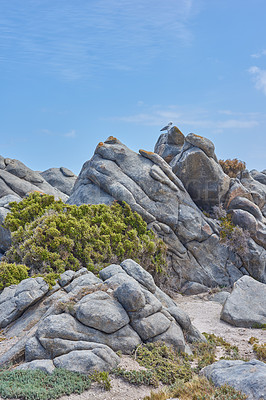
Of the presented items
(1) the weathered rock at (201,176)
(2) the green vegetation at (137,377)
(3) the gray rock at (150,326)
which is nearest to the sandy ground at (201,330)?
(2) the green vegetation at (137,377)

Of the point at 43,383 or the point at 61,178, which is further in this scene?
the point at 61,178

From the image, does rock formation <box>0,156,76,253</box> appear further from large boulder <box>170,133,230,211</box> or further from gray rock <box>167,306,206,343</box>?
gray rock <box>167,306,206,343</box>

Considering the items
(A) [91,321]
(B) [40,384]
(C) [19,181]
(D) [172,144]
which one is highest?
(D) [172,144]

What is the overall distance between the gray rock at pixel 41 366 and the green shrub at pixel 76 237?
19.8ft

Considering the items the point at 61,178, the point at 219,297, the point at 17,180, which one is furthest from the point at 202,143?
the point at 61,178

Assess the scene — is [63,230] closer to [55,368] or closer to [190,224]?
[55,368]

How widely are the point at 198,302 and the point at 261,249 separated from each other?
8126mm

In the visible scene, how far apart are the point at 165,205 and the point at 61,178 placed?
3046 centimetres

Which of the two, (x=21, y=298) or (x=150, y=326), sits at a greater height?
(x=150, y=326)

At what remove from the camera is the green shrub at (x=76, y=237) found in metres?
16.9

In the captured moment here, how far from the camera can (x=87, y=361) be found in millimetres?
9930

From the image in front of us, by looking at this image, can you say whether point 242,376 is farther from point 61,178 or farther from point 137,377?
point 61,178

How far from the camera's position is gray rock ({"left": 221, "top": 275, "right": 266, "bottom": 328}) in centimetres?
1803

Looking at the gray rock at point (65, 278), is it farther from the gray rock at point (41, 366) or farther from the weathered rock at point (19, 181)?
the weathered rock at point (19, 181)
